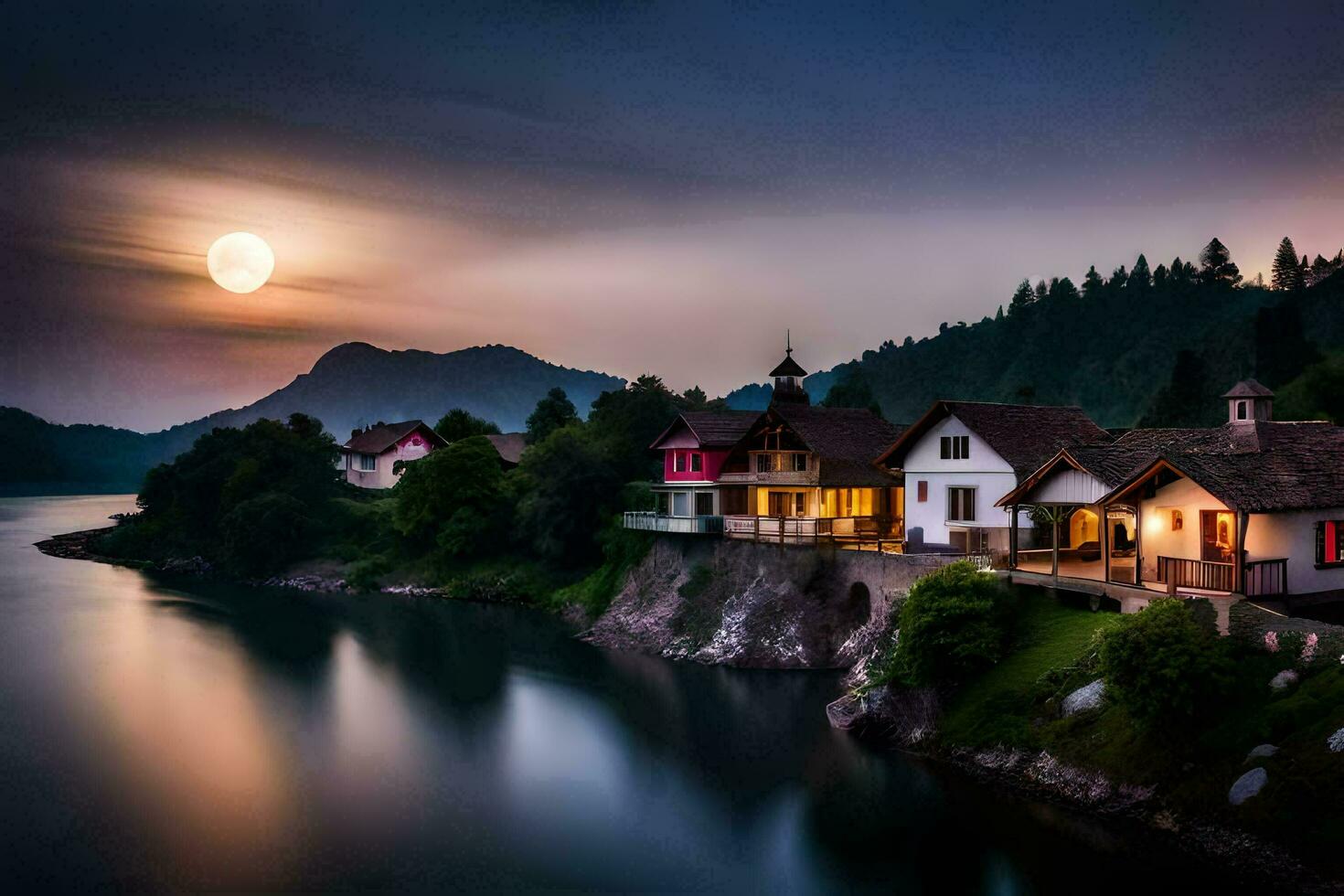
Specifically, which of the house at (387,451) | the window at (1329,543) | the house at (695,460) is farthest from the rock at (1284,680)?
the house at (387,451)

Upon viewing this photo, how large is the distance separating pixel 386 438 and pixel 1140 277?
137 metres

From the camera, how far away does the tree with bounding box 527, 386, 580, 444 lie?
86.0m

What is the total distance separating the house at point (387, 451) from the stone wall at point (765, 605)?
52197 mm

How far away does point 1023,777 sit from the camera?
82.1ft

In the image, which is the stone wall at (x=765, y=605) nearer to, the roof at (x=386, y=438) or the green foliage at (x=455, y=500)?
the green foliage at (x=455, y=500)

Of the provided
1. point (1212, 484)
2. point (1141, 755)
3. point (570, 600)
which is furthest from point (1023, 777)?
point (570, 600)

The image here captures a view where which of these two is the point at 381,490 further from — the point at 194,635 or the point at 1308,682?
the point at 1308,682

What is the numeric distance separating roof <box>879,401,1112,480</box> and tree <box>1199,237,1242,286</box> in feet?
453

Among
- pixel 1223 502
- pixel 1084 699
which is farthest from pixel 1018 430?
pixel 1084 699

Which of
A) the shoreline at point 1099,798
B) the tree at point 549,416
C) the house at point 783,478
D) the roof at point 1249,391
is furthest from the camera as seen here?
the tree at point 549,416

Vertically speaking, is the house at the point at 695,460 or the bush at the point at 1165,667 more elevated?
the house at the point at 695,460

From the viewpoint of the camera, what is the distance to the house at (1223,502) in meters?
26.9

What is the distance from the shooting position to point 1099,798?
23.0 m

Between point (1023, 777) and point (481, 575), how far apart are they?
4453cm
